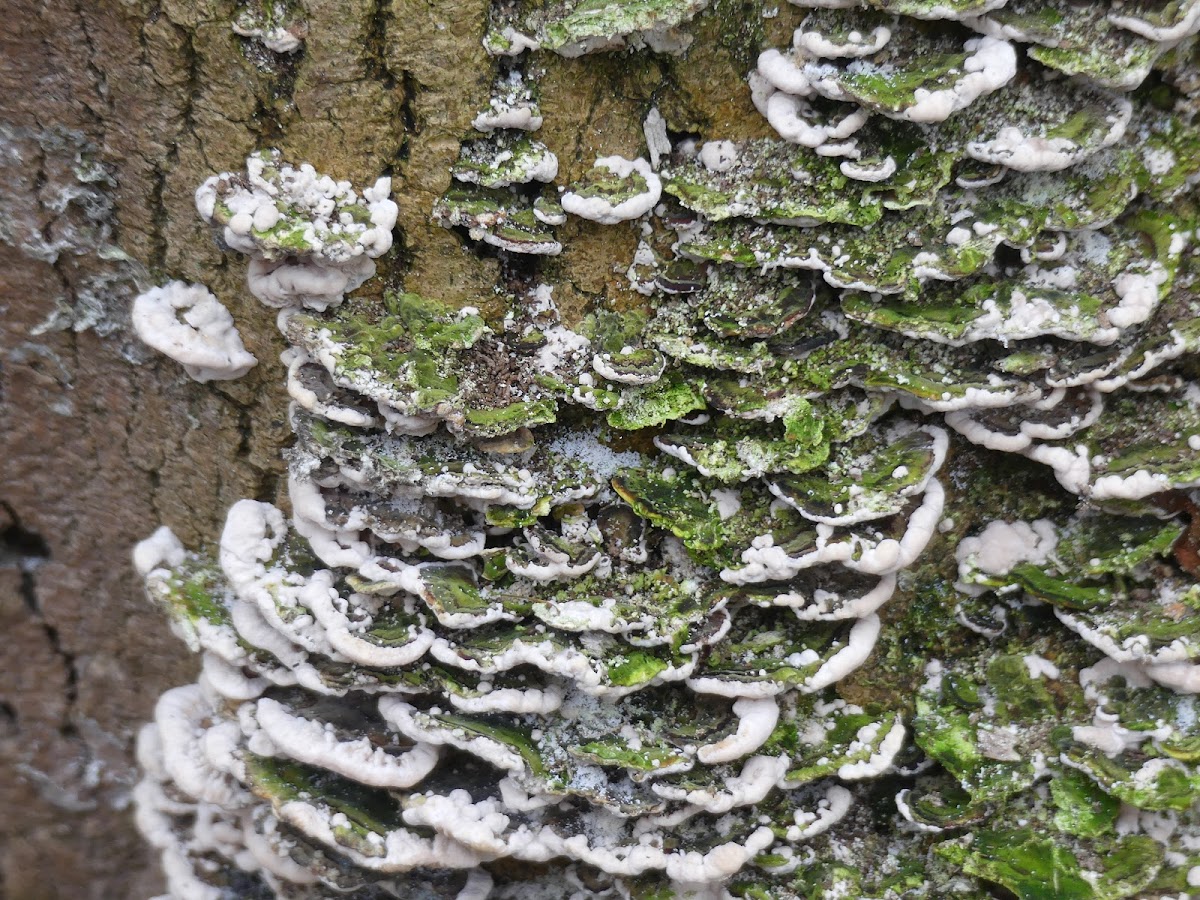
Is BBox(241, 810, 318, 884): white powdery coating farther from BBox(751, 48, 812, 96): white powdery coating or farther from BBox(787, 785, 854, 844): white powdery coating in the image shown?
BBox(751, 48, 812, 96): white powdery coating

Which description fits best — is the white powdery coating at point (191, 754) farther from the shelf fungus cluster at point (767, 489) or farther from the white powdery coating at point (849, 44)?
the white powdery coating at point (849, 44)

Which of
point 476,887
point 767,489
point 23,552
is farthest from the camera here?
point 23,552

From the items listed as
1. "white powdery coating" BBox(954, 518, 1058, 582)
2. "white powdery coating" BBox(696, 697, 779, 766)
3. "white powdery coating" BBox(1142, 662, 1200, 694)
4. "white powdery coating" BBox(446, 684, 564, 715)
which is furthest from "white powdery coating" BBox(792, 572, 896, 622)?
"white powdery coating" BBox(1142, 662, 1200, 694)

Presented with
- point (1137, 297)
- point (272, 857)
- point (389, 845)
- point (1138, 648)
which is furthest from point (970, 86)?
point (272, 857)

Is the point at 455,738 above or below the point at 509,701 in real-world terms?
below

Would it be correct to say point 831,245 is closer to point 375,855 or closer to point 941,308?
point 941,308

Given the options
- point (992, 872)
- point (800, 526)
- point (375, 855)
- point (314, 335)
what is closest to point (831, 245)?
point (800, 526)

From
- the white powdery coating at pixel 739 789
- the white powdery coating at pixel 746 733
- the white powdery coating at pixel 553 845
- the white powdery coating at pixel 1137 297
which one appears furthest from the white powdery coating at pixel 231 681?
the white powdery coating at pixel 1137 297

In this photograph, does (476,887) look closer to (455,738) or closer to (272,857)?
(272,857)
